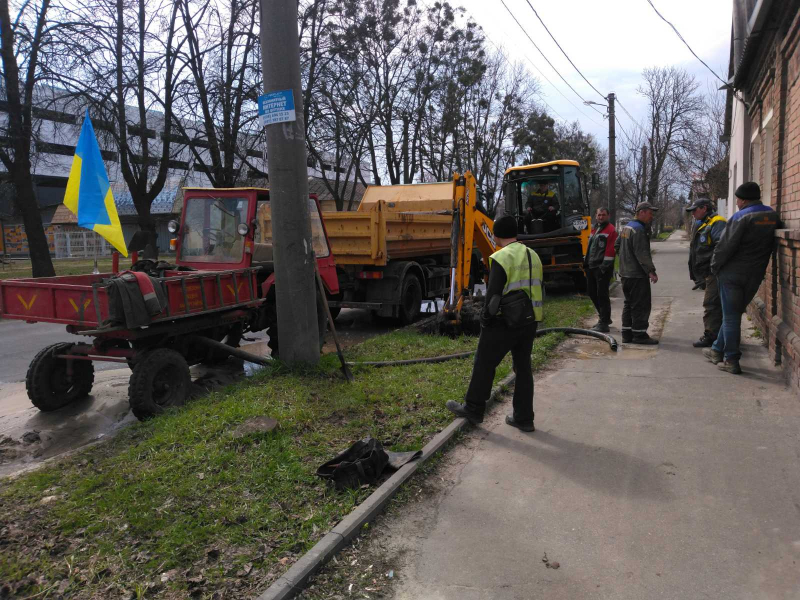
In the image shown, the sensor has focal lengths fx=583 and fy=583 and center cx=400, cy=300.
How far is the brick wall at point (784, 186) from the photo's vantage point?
18.2 feet

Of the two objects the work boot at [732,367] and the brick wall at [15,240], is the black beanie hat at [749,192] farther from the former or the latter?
the brick wall at [15,240]

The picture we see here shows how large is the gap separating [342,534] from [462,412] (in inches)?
80.0

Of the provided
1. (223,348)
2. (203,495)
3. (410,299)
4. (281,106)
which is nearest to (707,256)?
(410,299)

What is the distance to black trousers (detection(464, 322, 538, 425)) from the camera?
4.79 metres

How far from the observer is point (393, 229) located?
34.3 ft

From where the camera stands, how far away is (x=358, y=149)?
2564 centimetres

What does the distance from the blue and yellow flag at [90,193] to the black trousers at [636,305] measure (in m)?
6.26

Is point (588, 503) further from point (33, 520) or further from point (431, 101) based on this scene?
point (431, 101)

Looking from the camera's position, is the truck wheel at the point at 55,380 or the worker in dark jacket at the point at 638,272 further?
the worker in dark jacket at the point at 638,272

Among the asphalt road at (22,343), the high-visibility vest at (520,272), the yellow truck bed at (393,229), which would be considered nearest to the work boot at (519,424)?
the high-visibility vest at (520,272)

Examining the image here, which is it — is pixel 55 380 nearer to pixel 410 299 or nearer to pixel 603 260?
pixel 410 299

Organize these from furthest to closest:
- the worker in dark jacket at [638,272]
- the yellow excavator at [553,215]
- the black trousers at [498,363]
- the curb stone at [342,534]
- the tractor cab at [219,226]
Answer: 1. the yellow excavator at [553,215]
2. the worker in dark jacket at [638,272]
3. the tractor cab at [219,226]
4. the black trousers at [498,363]
5. the curb stone at [342,534]

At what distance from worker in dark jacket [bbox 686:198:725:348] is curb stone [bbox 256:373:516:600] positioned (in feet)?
15.5

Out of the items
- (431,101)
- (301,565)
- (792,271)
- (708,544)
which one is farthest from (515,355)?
(431,101)
